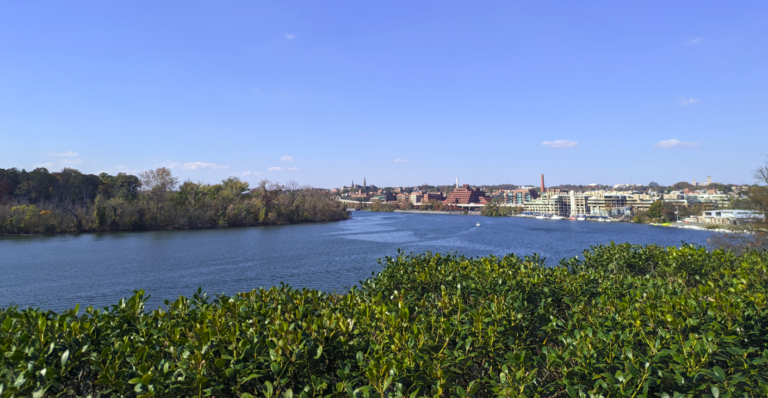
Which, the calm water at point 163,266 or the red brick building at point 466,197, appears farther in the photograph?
the red brick building at point 466,197

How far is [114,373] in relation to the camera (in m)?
2.51

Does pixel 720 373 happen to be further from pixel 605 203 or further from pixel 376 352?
pixel 605 203

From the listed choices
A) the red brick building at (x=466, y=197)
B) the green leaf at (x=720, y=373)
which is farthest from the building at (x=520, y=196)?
the green leaf at (x=720, y=373)

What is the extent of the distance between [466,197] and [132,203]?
12227 cm

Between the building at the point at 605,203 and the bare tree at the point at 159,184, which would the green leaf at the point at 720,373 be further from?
the building at the point at 605,203

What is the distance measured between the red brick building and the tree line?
9021cm

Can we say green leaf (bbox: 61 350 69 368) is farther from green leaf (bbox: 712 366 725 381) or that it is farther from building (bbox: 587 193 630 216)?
building (bbox: 587 193 630 216)

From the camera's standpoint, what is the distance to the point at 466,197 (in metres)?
155

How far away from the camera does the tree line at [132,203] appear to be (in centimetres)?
4431

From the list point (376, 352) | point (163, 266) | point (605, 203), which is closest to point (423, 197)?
point (605, 203)

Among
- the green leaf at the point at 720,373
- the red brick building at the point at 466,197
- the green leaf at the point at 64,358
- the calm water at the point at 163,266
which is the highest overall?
the red brick building at the point at 466,197

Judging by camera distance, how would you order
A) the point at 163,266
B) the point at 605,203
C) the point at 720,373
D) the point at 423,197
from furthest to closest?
the point at 423,197 → the point at 605,203 → the point at 163,266 → the point at 720,373

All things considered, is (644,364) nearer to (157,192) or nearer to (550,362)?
(550,362)

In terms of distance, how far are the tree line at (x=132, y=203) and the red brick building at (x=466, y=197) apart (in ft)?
296
